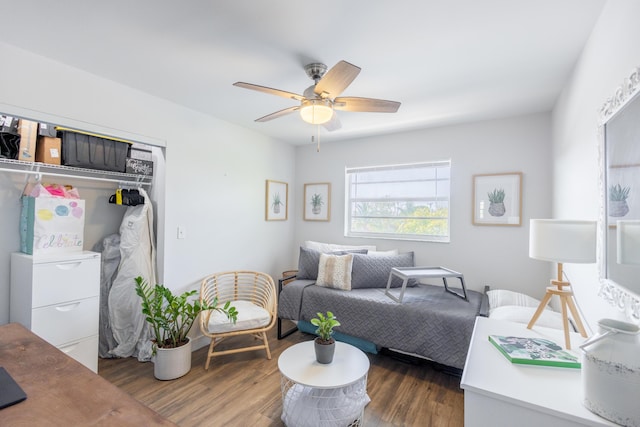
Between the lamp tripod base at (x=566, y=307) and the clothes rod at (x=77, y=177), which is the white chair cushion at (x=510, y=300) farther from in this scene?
the clothes rod at (x=77, y=177)

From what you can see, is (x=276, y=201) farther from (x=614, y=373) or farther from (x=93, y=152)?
(x=614, y=373)

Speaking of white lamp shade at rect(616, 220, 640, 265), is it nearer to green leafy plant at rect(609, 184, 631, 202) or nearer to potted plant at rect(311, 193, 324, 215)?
green leafy plant at rect(609, 184, 631, 202)

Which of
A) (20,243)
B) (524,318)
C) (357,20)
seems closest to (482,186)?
(524,318)

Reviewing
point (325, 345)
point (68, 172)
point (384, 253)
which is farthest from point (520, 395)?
point (68, 172)

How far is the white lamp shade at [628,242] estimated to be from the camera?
0.96 meters

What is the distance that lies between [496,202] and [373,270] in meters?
1.43

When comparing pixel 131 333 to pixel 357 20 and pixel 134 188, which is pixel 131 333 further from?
pixel 357 20

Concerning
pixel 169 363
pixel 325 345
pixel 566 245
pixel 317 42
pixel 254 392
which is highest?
pixel 317 42

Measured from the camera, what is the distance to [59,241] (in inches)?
88.6

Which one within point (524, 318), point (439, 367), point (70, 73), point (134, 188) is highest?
point (70, 73)

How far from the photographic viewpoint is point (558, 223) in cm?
136

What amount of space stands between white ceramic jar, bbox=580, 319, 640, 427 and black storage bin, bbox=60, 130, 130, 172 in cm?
315

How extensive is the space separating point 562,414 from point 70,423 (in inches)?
52.6

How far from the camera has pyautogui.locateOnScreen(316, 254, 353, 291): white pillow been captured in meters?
3.08
